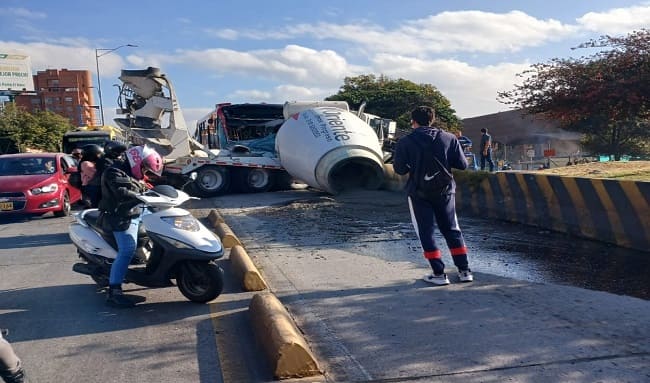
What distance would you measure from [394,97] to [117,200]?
45.4 meters

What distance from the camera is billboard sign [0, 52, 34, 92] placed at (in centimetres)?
6681

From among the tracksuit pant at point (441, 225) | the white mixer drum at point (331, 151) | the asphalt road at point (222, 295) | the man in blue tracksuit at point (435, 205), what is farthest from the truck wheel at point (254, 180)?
the tracksuit pant at point (441, 225)

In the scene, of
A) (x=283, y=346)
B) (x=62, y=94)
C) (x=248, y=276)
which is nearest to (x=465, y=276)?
(x=248, y=276)

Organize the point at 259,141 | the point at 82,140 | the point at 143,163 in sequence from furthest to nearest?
the point at 82,140, the point at 259,141, the point at 143,163

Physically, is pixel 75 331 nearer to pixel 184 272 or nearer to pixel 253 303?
pixel 184 272

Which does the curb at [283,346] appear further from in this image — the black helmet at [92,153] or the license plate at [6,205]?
the license plate at [6,205]

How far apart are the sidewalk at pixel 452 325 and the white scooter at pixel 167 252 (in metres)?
0.80

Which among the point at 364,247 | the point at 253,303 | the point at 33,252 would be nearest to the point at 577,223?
the point at 364,247

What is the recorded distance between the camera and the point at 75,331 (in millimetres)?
5207

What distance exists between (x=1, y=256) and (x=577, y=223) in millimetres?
8528

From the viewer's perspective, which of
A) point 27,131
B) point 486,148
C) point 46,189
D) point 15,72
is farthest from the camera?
point 15,72

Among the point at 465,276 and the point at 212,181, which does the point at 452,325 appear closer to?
the point at 465,276

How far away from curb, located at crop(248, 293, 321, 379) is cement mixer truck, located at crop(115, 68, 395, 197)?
9241mm

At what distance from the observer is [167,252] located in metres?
5.67
